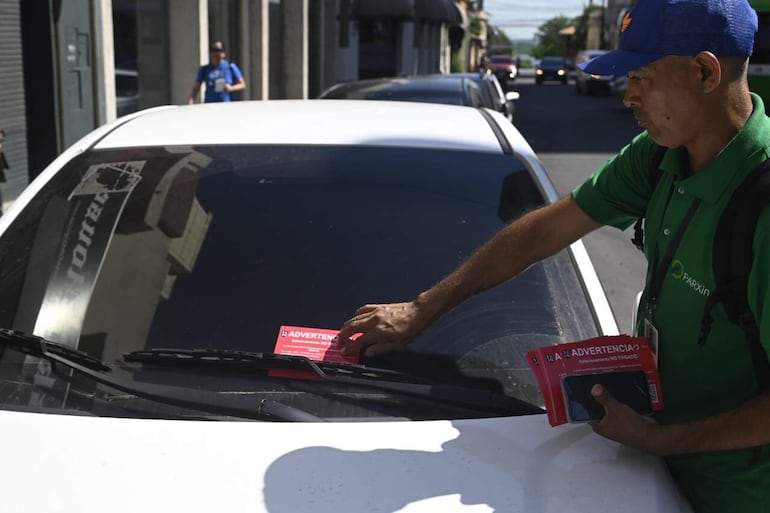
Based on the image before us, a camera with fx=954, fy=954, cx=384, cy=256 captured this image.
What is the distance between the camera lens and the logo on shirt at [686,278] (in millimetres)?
1755

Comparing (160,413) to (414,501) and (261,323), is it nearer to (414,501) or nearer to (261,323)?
(261,323)

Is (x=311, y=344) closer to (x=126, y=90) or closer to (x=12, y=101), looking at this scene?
(x=12, y=101)

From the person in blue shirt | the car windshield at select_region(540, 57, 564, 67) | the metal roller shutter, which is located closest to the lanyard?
the metal roller shutter

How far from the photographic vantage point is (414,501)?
5.53 feet

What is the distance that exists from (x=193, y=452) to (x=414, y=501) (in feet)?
1.41

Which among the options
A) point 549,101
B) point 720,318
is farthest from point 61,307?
point 549,101

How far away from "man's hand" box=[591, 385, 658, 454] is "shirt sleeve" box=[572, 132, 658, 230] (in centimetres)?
54

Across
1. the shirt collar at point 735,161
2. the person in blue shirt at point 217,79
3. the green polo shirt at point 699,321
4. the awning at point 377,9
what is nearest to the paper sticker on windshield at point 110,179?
the green polo shirt at point 699,321

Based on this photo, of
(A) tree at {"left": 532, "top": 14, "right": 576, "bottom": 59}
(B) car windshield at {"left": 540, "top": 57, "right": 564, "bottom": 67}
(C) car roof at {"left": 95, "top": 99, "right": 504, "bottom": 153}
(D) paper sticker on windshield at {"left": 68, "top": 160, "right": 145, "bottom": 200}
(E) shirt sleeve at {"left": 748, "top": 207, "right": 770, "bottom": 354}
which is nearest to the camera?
(E) shirt sleeve at {"left": 748, "top": 207, "right": 770, "bottom": 354}

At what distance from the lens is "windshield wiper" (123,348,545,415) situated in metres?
2.07

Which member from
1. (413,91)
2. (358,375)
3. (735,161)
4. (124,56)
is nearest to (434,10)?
(124,56)

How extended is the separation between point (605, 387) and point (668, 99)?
0.56 metres

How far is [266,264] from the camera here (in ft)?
8.25

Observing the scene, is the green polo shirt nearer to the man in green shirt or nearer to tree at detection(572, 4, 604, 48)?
the man in green shirt
